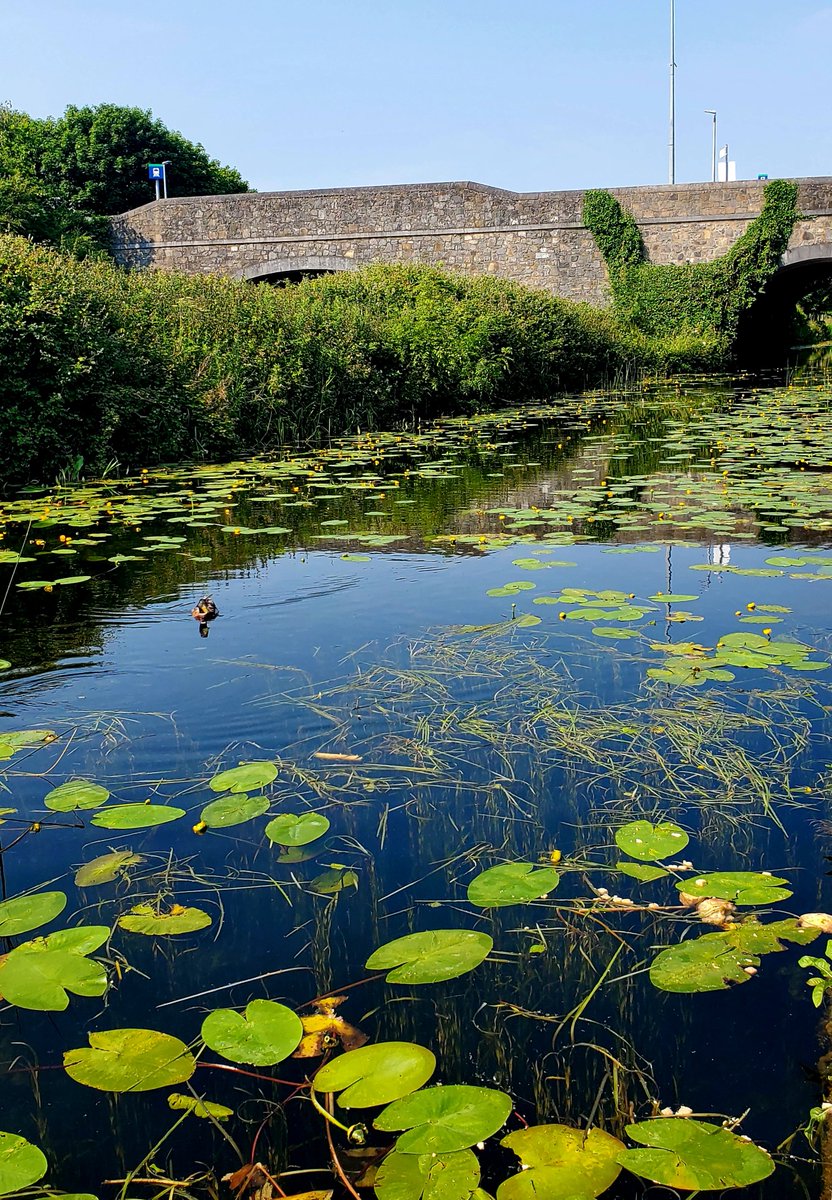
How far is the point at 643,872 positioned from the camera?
1.86 metres

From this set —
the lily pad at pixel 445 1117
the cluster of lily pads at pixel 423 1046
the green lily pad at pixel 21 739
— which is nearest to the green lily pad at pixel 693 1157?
the cluster of lily pads at pixel 423 1046

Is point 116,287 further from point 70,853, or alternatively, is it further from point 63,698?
point 70,853

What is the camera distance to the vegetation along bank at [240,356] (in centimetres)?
733

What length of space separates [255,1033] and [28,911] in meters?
0.60

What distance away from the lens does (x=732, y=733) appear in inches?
98.3

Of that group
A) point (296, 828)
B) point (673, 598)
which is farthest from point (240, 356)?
point (296, 828)

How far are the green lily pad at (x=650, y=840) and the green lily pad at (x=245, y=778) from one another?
2.63ft

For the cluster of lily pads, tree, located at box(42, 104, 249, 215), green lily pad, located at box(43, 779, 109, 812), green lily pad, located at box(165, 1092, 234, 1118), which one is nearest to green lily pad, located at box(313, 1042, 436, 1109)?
the cluster of lily pads

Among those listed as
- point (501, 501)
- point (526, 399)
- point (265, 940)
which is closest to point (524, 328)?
point (526, 399)

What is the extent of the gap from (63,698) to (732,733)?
74.6 inches

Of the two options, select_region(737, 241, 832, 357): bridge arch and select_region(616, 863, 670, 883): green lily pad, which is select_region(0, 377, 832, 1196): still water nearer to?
select_region(616, 863, 670, 883): green lily pad

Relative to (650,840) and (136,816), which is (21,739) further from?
(650,840)

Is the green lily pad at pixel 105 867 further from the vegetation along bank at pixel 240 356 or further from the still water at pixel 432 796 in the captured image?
the vegetation along bank at pixel 240 356

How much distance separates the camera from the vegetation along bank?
7.33 meters
